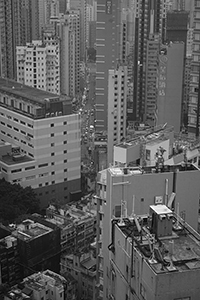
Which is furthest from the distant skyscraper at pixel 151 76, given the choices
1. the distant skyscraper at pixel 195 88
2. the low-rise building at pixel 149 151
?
the low-rise building at pixel 149 151

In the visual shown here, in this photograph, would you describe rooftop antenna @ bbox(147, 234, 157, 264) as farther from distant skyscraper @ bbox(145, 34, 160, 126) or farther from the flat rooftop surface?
distant skyscraper @ bbox(145, 34, 160, 126)

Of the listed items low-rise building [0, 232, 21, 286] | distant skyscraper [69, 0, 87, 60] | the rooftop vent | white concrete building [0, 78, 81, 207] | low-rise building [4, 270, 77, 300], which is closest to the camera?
the rooftop vent

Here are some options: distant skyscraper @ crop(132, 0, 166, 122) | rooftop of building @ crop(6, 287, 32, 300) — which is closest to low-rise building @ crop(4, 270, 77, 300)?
rooftop of building @ crop(6, 287, 32, 300)

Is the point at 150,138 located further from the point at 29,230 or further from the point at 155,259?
the point at 155,259

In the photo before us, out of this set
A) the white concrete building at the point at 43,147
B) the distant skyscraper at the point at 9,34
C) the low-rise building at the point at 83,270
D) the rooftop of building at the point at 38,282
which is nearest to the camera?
the rooftop of building at the point at 38,282

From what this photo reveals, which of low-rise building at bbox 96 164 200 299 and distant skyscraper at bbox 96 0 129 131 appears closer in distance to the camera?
low-rise building at bbox 96 164 200 299

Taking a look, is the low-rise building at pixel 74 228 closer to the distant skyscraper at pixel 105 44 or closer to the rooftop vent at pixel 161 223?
the rooftop vent at pixel 161 223

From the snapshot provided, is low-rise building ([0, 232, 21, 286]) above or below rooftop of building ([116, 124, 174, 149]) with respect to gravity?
below

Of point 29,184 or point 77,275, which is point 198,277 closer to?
point 77,275
